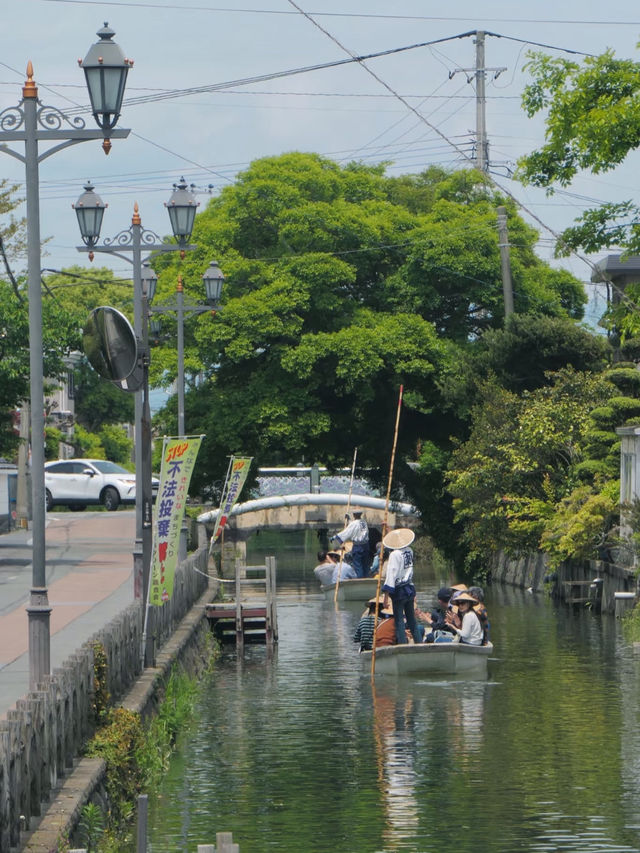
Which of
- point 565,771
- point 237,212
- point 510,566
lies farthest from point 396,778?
point 237,212

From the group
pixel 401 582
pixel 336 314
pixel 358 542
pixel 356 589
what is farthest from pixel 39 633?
pixel 336 314

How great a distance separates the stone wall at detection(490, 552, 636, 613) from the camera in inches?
1323

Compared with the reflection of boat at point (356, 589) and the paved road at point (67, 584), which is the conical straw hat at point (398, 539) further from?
the reflection of boat at point (356, 589)

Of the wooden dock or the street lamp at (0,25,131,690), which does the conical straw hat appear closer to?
the wooden dock

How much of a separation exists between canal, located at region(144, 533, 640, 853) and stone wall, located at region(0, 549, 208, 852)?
130 centimetres

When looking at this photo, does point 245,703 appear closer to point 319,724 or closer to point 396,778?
point 319,724

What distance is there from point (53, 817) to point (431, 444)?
41.1 metres

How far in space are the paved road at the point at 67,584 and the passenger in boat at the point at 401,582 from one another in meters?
4.42

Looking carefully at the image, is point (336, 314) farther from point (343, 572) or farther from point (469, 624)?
point (469, 624)

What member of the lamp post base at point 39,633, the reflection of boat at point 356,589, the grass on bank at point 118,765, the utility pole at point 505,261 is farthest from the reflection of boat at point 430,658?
the utility pole at point 505,261

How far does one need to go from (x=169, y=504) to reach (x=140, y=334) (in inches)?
129

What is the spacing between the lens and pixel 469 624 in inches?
945

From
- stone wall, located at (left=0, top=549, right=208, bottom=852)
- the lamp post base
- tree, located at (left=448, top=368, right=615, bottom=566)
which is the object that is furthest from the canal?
tree, located at (left=448, top=368, right=615, bottom=566)

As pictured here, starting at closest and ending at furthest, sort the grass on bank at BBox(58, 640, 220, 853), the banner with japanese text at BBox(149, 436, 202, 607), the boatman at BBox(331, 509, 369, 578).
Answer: the grass on bank at BBox(58, 640, 220, 853) < the banner with japanese text at BBox(149, 436, 202, 607) < the boatman at BBox(331, 509, 369, 578)
